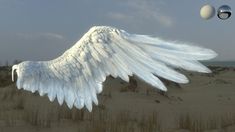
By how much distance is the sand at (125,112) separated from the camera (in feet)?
36.6

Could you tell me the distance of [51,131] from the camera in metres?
10.9

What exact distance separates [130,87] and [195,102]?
2.23 meters

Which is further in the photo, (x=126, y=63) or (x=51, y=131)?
(x=51, y=131)

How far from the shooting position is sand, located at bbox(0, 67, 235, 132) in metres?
11.1

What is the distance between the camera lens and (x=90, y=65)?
4.10m

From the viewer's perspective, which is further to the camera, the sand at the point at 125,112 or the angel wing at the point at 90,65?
the sand at the point at 125,112

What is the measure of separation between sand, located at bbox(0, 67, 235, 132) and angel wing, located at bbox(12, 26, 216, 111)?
6048mm


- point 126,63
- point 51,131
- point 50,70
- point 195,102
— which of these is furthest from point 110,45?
point 195,102

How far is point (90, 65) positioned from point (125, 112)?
945 cm

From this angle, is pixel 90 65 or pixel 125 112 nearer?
pixel 90 65

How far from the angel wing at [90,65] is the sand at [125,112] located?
6048 millimetres

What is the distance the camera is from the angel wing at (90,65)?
369 centimetres

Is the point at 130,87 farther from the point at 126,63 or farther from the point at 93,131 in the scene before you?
the point at 126,63

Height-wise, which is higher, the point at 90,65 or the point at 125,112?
the point at 125,112
